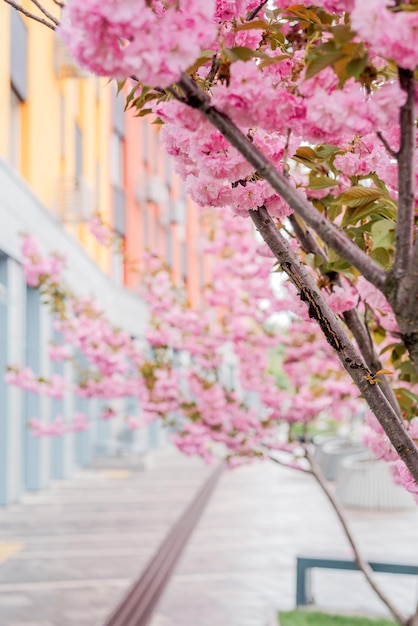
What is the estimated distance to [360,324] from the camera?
118 inches

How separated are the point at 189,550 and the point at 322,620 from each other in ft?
14.6

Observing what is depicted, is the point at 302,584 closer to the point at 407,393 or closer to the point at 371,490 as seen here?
the point at 407,393

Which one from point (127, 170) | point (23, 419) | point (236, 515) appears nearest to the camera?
point (236, 515)

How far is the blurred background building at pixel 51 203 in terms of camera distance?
1390 cm

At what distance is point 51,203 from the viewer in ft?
57.2

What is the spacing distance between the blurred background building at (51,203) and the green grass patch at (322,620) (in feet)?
15.2

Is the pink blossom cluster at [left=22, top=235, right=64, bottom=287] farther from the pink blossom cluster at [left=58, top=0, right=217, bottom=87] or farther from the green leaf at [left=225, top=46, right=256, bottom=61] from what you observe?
the pink blossom cluster at [left=58, top=0, right=217, bottom=87]

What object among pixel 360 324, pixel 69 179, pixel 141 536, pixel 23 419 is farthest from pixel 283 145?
pixel 69 179

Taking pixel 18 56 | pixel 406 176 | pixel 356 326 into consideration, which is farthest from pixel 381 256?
pixel 18 56

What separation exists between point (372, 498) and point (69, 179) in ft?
30.6

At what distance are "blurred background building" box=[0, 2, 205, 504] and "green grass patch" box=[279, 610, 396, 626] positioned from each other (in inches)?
183

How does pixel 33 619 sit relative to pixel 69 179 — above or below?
below

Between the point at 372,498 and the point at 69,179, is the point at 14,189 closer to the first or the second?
the point at 69,179

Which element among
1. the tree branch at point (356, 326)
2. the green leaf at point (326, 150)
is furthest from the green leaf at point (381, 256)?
the tree branch at point (356, 326)
